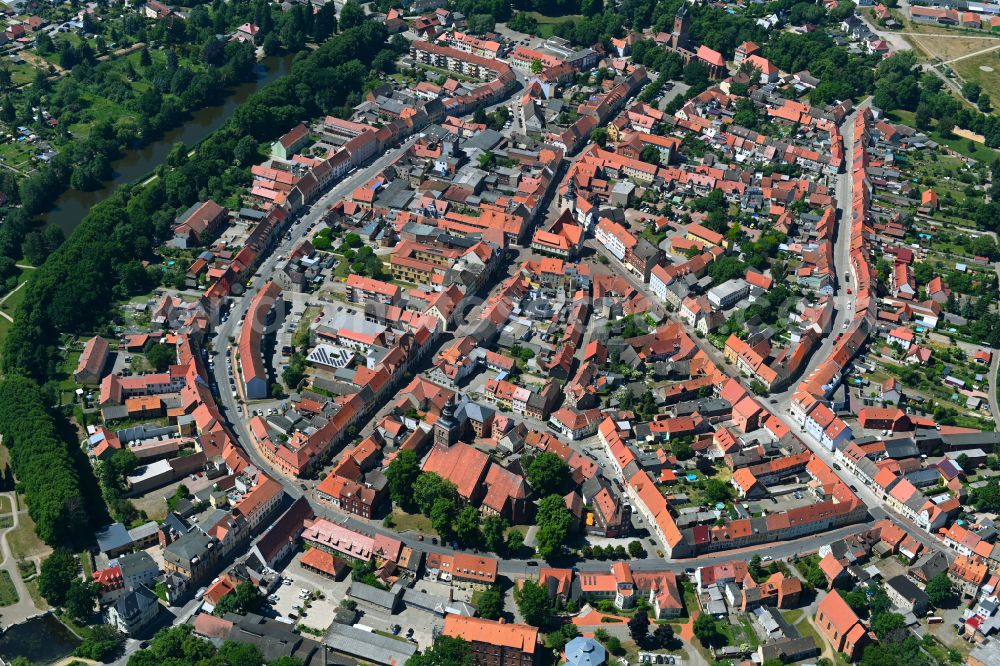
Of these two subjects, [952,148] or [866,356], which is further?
[952,148]

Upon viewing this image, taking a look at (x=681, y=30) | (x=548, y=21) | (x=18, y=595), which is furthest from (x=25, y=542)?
(x=548, y=21)

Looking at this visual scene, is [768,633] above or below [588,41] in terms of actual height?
below

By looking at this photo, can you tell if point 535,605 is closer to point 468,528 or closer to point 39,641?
point 468,528

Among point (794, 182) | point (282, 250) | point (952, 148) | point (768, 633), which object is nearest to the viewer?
point (768, 633)

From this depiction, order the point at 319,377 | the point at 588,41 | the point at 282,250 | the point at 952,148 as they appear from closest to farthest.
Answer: the point at 319,377 → the point at 282,250 → the point at 952,148 → the point at 588,41

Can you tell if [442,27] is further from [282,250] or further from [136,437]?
[136,437]

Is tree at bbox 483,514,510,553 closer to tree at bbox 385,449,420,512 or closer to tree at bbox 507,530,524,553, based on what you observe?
tree at bbox 507,530,524,553

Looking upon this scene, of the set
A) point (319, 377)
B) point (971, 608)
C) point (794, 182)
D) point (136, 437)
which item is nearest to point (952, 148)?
point (794, 182)
